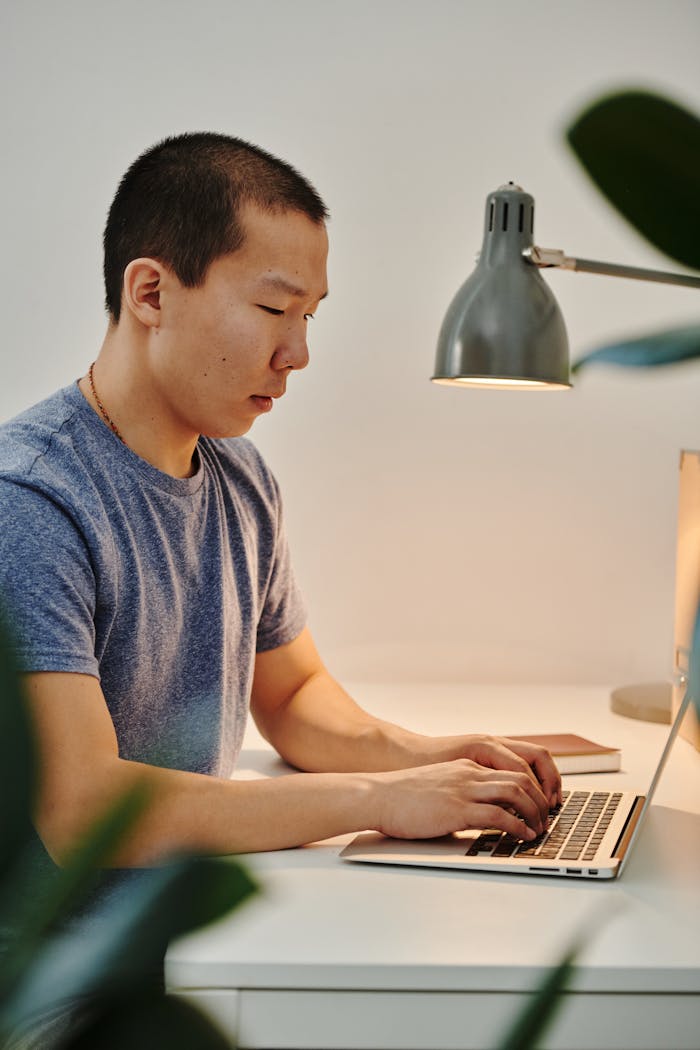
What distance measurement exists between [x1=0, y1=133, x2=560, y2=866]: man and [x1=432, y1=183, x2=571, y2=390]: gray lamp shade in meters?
0.15

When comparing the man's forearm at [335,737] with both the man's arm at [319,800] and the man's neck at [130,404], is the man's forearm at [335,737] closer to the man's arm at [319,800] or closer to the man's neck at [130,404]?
the man's arm at [319,800]

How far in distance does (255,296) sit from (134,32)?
772 mm

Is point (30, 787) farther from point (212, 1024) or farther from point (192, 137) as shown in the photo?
point (192, 137)

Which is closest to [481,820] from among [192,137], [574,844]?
[574,844]

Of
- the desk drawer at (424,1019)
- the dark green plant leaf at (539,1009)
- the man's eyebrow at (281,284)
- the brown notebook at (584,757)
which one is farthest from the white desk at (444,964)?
the man's eyebrow at (281,284)

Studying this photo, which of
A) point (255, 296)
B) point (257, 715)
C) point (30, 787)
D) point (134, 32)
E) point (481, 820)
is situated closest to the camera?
point (30, 787)

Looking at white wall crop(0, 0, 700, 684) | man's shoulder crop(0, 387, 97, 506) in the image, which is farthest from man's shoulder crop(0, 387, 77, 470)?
white wall crop(0, 0, 700, 684)

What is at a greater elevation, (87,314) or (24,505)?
(87,314)

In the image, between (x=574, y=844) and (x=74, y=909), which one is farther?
(x=574, y=844)

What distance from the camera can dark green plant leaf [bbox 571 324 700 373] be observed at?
→ 251 millimetres

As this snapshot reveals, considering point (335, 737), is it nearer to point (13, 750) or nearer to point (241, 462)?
point (241, 462)

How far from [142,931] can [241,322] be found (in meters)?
0.93

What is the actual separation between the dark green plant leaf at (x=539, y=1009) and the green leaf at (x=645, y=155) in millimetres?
150

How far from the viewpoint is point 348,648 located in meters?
1.73
